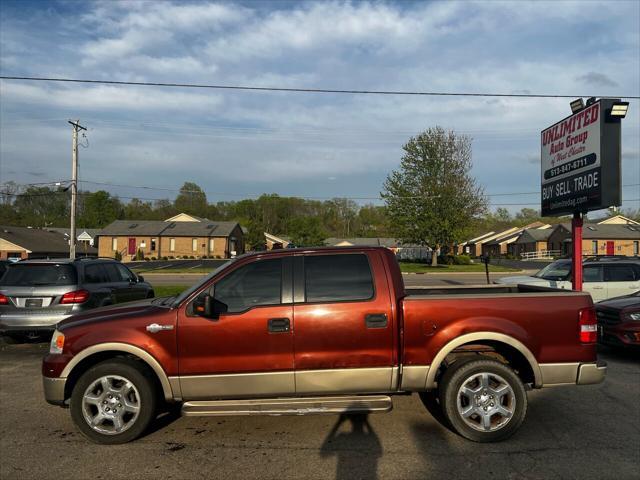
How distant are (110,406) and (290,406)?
180 cm

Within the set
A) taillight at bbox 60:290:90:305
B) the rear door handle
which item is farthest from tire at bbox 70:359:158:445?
taillight at bbox 60:290:90:305

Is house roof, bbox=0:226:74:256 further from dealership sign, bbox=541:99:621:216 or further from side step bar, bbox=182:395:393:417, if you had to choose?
side step bar, bbox=182:395:393:417

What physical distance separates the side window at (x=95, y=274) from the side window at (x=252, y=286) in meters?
5.44

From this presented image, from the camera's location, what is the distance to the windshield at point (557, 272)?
39.8 ft

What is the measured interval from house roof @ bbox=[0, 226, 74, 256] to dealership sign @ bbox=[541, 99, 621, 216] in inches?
2412

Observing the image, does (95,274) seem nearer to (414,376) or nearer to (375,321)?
Answer: (375,321)

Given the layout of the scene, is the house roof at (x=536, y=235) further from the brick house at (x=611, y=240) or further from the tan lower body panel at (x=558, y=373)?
the tan lower body panel at (x=558, y=373)

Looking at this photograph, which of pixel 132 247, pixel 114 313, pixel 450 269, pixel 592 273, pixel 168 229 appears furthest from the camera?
pixel 168 229

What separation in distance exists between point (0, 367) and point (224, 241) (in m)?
59.2

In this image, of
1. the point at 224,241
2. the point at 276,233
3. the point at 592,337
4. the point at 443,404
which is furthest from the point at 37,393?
the point at 276,233

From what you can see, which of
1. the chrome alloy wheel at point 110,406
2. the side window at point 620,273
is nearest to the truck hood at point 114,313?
the chrome alloy wheel at point 110,406

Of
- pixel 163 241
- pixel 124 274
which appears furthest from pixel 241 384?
pixel 163 241

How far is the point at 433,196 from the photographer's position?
152 feet

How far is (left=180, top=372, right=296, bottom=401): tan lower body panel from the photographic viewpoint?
4.65m
